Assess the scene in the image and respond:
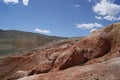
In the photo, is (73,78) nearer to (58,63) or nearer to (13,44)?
(58,63)

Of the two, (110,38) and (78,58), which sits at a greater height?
(110,38)

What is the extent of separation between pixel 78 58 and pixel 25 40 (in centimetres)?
10758

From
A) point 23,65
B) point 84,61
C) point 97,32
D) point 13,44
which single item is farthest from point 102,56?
point 13,44

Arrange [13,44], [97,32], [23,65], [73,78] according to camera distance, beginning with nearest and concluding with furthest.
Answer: [73,78] → [97,32] → [23,65] → [13,44]

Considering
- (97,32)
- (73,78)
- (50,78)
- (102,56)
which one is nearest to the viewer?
(73,78)

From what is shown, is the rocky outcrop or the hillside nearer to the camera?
the rocky outcrop

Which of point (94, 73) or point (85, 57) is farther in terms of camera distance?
point (85, 57)

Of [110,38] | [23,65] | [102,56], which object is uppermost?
[110,38]

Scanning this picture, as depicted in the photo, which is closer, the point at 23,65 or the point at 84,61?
the point at 84,61

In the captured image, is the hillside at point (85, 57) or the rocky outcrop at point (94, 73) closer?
the rocky outcrop at point (94, 73)

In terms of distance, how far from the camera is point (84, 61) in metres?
23.2

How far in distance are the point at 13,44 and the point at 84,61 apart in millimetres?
103445

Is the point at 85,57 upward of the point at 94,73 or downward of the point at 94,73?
upward

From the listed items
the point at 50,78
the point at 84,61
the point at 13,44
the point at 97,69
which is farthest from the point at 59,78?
the point at 13,44
